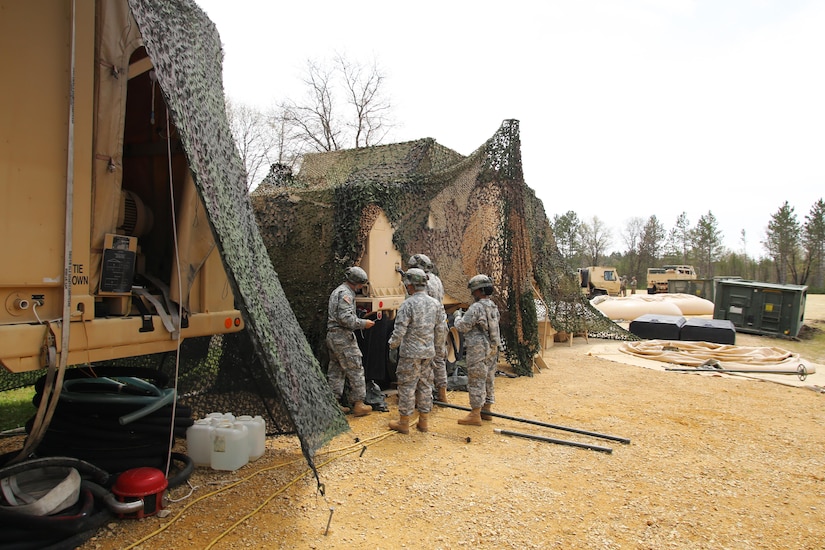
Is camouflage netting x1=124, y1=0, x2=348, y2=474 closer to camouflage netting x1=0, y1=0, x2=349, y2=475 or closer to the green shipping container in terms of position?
camouflage netting x1=0, y1=0, x2=349, y2=475

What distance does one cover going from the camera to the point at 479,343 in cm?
608

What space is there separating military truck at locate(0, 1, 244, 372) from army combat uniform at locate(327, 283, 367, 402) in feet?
7.61

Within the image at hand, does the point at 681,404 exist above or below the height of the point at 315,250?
below

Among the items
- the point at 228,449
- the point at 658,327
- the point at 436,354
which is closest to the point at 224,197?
the point at 228,449

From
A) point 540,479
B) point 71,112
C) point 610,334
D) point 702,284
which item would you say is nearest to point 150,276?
point 71,112

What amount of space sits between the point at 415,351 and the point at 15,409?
14.3ft

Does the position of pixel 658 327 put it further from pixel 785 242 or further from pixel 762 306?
pixel 785 242

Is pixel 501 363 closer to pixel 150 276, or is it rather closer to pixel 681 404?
pixel 681 404

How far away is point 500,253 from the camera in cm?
899

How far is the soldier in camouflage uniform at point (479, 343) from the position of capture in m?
6.00

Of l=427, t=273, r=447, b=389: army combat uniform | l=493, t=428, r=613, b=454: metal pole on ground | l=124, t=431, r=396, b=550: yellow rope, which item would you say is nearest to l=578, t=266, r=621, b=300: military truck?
l=427, t=273, r=447, b=389: army combat uniform

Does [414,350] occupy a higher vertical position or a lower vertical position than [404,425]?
higher

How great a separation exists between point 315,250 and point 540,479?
3.95m

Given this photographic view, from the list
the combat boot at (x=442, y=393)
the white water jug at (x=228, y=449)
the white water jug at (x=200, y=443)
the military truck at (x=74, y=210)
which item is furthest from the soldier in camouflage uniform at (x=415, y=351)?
the military truck at (x=74, y=210)
